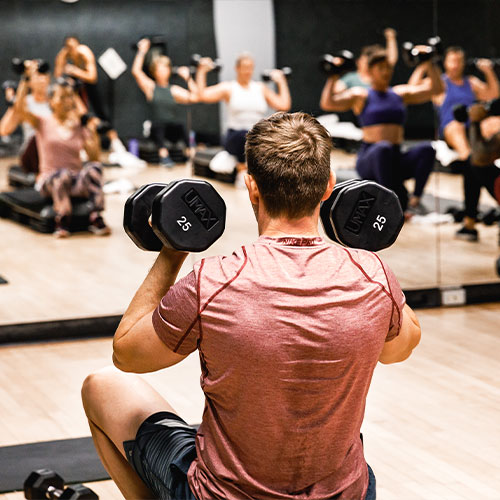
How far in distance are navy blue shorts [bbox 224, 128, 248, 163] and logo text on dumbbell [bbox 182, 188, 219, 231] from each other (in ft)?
8.72

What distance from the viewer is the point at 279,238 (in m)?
1.75

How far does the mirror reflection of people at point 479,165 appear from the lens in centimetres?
507

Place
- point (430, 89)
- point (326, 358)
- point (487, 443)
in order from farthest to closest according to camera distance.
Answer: point (430, 89)
point (487, 443)
point (326, 358)

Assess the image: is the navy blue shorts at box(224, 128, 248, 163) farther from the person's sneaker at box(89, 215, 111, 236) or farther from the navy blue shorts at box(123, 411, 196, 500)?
the navy blue shorts at box(123, 411, 196, 500)

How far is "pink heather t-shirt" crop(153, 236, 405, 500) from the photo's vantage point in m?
1.66

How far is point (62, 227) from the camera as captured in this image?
4789 mm

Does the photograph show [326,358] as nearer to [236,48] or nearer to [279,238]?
[279,238]

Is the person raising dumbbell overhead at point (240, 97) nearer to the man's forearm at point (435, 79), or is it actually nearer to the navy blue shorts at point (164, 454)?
the man's forearm at point (435, 79)

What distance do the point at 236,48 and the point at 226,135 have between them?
41 cm

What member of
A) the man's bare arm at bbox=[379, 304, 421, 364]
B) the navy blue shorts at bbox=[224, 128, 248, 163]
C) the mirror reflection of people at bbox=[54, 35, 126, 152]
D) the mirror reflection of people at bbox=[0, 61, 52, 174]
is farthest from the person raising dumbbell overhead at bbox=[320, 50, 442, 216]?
the man's bare arm at bbox=[379, 304, 421, 364]

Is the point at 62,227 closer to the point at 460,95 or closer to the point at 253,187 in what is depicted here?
the point at 460,95

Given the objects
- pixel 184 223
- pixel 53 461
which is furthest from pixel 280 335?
pixel 53 461

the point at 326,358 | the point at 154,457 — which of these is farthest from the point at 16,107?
the point at 326,358

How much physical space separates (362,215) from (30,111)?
2905 millimetres
